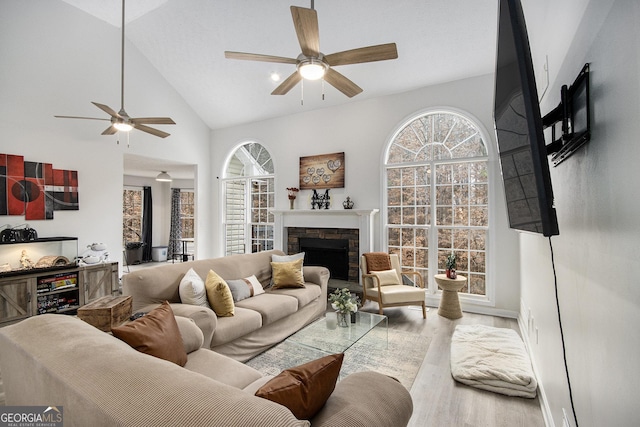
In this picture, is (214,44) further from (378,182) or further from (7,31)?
(378,182)

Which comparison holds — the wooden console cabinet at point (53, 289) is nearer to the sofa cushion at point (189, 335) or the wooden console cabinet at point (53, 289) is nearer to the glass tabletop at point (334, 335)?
the sofa cushion at point (189, 335)

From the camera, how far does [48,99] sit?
446 cm

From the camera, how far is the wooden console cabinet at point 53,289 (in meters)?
3.83

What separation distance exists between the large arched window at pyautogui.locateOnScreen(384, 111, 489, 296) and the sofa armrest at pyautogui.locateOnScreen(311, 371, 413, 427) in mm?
3517

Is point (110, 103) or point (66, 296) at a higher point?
point (110, 103)

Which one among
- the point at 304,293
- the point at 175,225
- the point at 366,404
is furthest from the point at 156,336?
the point at 175,225

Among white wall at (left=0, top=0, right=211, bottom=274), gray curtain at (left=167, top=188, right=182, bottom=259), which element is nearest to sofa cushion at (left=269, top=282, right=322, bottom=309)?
white wall at (left=0, top=0, right=211, bottom=274)

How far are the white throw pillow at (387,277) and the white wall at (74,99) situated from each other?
438 cm

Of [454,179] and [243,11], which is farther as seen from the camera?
[454,179]

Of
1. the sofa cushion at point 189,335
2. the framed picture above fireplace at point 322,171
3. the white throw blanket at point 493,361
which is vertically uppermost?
the framed picture above fireplace at point 322,171

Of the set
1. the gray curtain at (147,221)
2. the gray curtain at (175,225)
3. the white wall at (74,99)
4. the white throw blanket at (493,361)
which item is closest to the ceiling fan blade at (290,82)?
the white throw blanket at (493,361)

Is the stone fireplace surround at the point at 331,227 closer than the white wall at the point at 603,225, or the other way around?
the white wall at the point at 603,225

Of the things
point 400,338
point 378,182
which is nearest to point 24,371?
point 400,338

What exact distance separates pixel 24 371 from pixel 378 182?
4412 millimetres
